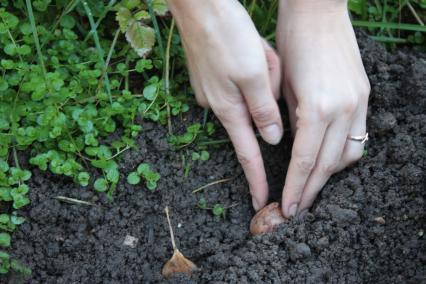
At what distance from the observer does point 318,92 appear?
2.01 m

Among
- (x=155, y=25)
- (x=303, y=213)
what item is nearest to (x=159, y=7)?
(x=155, y=25)

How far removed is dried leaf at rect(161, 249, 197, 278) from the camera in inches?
81.9

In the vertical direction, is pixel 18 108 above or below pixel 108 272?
above

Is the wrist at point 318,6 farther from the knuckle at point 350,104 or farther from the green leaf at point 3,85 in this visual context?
the green leaf at point 3,85

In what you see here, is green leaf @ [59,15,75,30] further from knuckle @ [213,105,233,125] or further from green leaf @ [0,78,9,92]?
knuckle @ [213,105,233,125]

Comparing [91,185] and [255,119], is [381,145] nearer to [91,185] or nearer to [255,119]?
[255,119]

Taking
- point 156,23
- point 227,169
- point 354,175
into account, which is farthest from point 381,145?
point 156,23

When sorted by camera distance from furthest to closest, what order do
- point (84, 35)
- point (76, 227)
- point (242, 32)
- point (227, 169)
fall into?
1. point (84, 35)
2. point (227, 169)
3. point (76, 227)
4. point (242, 32)

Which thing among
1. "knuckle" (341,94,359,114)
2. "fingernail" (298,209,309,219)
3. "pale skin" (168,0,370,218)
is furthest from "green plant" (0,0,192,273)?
"knuckle" (341,94,359,114)

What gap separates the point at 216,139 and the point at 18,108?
22.8 inches

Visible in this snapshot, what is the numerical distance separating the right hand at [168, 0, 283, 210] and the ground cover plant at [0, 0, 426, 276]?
17cm

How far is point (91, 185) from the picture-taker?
221 cm

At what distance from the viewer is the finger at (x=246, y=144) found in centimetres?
209

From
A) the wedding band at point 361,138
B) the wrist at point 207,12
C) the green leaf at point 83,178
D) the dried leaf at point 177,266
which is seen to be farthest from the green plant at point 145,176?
the wedding band at point 361,138
